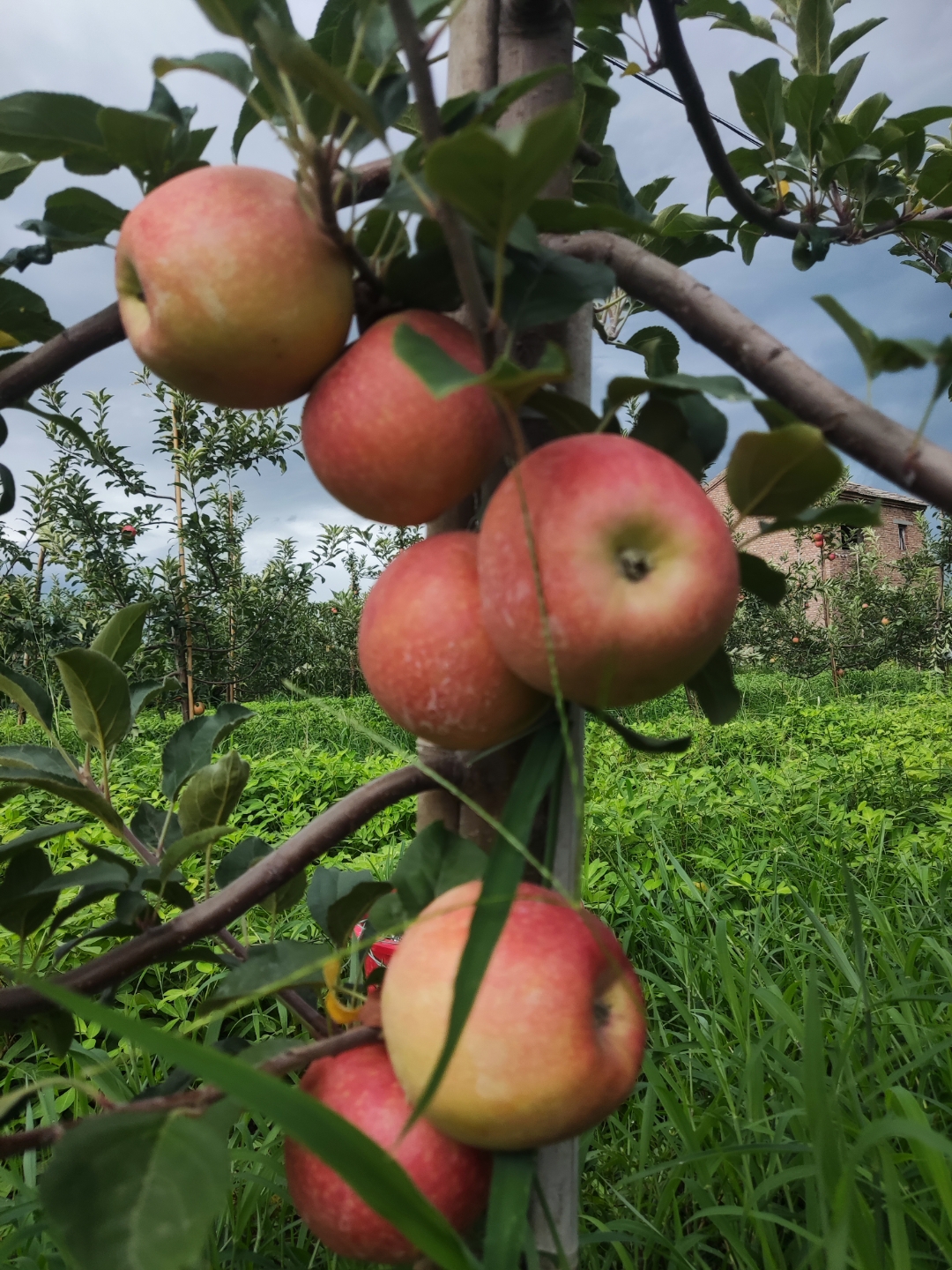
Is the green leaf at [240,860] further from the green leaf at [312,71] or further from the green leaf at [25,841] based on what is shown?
the green leaf at [312,71]

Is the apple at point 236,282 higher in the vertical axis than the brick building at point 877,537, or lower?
higher

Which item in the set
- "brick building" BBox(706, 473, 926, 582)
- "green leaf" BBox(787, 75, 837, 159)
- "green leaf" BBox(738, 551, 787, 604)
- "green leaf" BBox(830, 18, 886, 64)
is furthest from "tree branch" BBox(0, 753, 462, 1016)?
"brick building" BBox(706, 473, 926, 582)

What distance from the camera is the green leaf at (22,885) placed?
611mm

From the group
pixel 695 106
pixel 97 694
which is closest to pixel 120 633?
pixel 97 694

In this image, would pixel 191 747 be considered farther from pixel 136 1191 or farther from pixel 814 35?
pixel 814 35

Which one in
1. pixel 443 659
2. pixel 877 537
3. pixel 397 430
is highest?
pixel 397 430

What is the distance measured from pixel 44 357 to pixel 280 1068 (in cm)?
44

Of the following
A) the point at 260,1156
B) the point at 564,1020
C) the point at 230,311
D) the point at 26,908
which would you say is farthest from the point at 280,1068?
the point at 260,1156

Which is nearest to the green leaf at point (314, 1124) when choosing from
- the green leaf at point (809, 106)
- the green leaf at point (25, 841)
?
the green leaf at point (25, 841)

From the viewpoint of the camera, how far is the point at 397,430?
0.41 m

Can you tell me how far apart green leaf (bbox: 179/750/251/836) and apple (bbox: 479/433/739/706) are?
35 centimetres

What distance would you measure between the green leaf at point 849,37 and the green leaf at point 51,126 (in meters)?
1.23

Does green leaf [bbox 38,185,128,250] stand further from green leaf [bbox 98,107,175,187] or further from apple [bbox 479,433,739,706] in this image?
apple [bbox 479,433,739,706]

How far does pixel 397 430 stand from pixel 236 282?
10 centimetres
